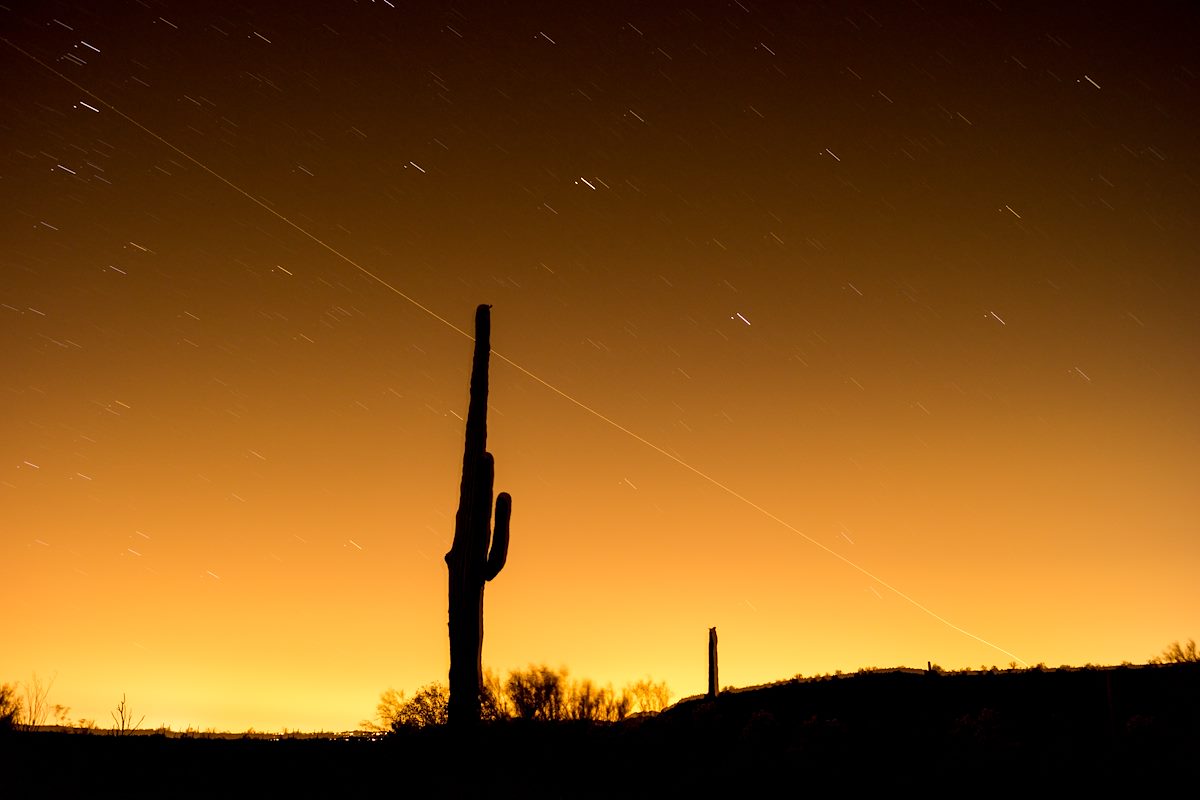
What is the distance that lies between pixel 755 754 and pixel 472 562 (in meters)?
6.61

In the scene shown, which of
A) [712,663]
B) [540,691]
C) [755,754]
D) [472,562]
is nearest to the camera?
[472,562]

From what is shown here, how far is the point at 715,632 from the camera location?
29.0 metres

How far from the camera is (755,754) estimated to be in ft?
47.2

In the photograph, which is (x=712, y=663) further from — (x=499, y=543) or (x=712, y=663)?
(x=499, y=543)

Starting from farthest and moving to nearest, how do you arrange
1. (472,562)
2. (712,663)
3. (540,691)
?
(540,691), (712,663), (472,562)

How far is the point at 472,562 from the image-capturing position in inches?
428

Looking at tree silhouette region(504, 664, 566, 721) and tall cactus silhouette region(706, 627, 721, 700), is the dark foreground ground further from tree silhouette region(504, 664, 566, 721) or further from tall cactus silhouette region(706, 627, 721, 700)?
tree silhouette region(504, 664, 566, 721)

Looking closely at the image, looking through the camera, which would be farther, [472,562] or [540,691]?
[540,691]

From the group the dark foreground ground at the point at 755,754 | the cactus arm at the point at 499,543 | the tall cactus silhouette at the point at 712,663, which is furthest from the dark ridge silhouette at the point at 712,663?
the cactus arm at the point at 499,543

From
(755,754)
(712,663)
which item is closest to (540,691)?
(712,663)

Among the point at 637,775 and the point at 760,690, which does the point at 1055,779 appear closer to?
the point at 637,775

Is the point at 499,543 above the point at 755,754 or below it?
above

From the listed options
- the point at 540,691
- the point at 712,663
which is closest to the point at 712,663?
the point at 712,663

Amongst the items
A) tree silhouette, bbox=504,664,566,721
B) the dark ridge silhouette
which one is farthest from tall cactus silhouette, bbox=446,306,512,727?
tree silhouette, bbox=504,664,566,721
